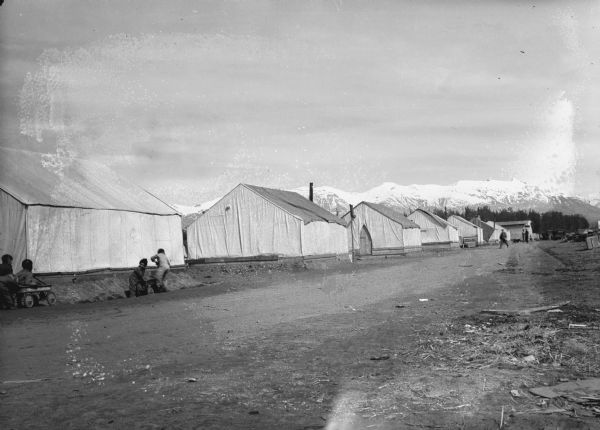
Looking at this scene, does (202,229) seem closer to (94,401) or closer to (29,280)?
(29,280)

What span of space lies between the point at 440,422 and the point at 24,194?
18.3m

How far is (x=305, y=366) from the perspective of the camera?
6.15 m

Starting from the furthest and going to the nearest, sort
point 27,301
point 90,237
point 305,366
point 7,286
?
1. point 90,237
2. point 27,301
3. point 7,286
4. point 305,366

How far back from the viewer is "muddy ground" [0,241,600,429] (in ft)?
14.4

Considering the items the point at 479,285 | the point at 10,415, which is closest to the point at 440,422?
the point at 10,415

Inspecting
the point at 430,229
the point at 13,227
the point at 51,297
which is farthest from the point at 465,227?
the point at 51,297

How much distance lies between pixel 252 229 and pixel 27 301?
21362 mm

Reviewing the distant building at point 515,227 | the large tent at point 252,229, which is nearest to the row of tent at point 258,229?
the large tent at point 252,229

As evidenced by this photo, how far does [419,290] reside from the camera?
15.2m

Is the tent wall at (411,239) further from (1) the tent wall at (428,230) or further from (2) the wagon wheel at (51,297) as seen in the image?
(2) the wagon wheel at (51,297)

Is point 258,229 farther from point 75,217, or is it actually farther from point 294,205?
point 75,217

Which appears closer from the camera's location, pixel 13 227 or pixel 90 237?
pixel 13 227

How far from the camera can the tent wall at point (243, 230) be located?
34531mm

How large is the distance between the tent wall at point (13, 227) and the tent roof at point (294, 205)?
1828cm
